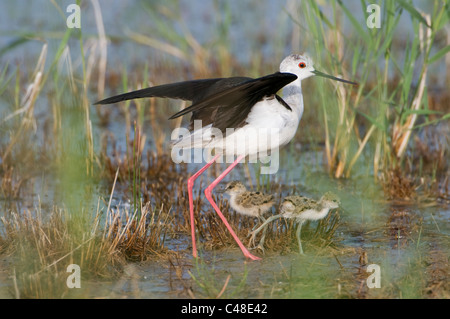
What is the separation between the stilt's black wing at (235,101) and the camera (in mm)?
4020

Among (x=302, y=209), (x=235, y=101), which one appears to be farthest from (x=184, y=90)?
(x=302, y=209)

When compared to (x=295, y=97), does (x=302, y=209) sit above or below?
below

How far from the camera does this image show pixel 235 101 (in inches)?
171

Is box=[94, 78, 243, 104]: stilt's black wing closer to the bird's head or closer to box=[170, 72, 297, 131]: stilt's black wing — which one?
box=[170, 72, 297, 131]: stilt's black wing

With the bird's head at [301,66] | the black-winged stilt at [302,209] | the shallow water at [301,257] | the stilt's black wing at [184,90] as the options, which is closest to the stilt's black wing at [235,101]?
the stilt's black wing at [184,90]

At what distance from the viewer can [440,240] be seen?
4.74 meters

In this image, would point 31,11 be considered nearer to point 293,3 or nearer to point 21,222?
point 293,3

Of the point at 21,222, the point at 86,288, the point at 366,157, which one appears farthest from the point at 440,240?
the point at 21,222

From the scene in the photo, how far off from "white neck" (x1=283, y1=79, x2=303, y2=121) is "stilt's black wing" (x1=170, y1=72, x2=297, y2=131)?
12 cm

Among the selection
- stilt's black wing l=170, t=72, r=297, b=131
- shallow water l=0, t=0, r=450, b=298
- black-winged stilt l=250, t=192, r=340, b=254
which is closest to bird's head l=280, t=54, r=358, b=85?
stilt's black wing l=170, t=72, r=297, b=131

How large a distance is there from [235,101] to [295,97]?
0.49 m

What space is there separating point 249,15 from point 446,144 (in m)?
5.36

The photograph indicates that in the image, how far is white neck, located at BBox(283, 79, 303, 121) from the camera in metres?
4.59

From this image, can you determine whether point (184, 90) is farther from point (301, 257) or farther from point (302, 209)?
point (301, 257)
